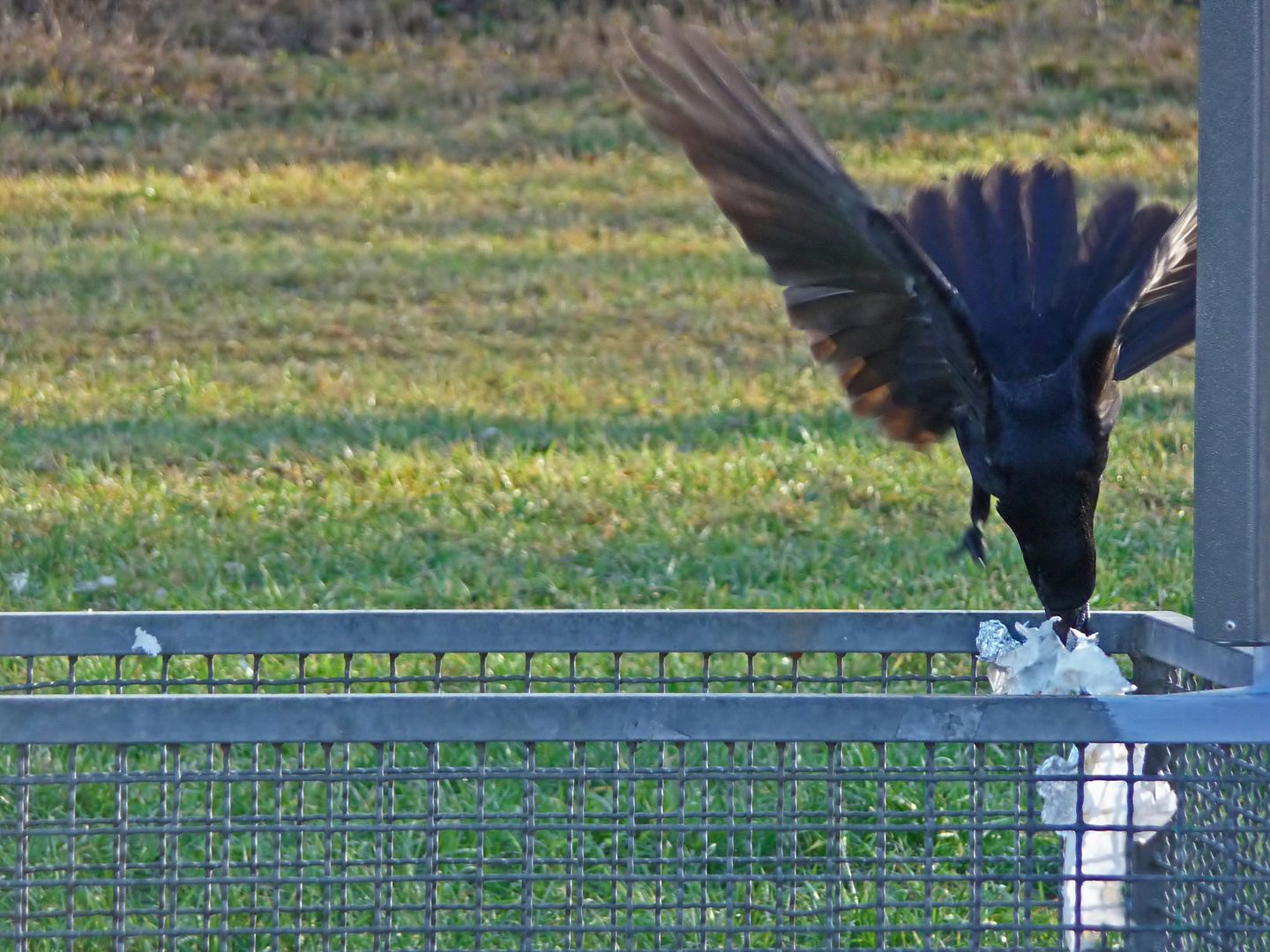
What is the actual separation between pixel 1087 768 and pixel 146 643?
1028 mm

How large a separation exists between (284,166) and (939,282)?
770cm

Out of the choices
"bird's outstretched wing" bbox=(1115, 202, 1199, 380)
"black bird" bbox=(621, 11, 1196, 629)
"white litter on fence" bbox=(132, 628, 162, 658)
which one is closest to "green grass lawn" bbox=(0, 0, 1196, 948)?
"white litter on fence" bbox=(132, 628, 162, 658)

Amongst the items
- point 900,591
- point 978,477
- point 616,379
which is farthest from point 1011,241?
point 616,379

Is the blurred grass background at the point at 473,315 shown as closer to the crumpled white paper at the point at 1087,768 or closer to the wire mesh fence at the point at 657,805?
the crumpled white paper at the point at 1087,768

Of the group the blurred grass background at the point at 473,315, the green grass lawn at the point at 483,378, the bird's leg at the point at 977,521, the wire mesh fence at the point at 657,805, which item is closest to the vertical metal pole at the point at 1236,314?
the wire mesh fence at the point at 657,805

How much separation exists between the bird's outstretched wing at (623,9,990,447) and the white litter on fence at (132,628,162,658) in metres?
0.89

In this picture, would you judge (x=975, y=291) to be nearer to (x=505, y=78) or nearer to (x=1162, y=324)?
(x=1162, y=324)

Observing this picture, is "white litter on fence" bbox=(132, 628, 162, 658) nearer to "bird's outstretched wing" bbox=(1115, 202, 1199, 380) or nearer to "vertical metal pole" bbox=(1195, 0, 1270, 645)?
"vertical metal pole" bbox=(1195, 0, 1270, 645)

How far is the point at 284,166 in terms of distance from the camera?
947 centimetres

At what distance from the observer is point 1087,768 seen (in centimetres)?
171

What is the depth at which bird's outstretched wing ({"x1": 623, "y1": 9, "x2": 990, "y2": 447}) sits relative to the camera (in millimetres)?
2217

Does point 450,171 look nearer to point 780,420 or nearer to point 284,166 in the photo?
point 284,166

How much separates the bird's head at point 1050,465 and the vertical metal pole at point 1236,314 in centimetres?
67

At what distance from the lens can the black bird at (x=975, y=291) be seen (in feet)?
7.40
